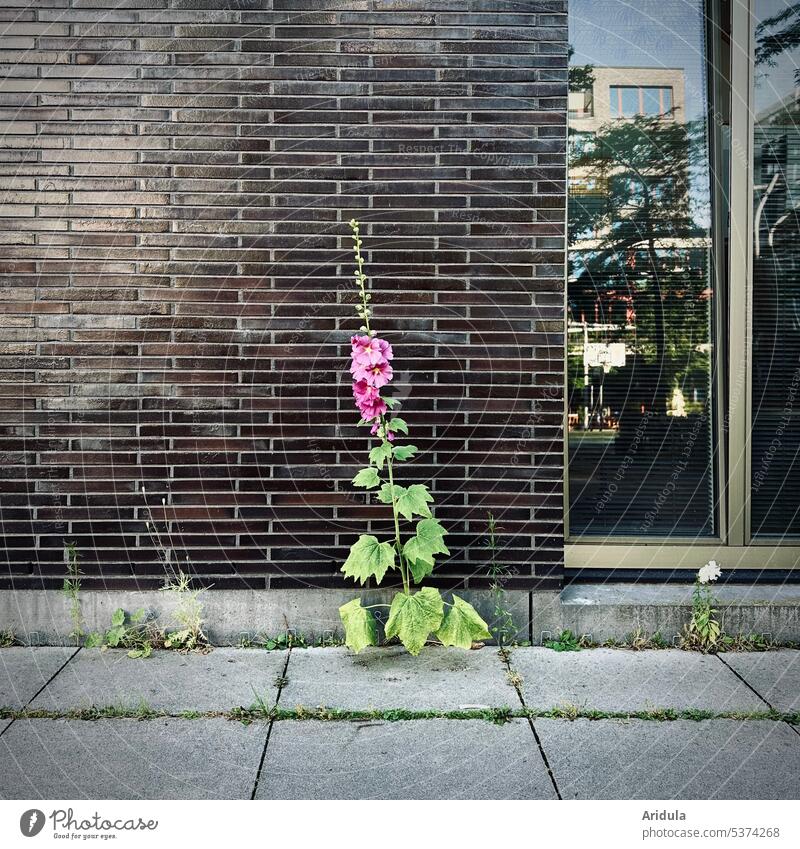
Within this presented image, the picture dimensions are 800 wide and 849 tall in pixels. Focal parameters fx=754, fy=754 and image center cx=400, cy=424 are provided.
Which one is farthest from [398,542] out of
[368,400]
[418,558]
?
[368,400]

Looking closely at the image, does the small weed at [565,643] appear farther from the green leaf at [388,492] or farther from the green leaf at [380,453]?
the green leaf at [380,453]

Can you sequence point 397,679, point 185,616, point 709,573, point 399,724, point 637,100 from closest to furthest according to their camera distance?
point 399,724 < point 397,679 < point 185,616 < point 709,573 < point 637,100

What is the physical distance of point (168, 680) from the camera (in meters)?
3.78

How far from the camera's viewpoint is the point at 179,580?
14.1 ft

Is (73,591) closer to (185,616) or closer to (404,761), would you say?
(185,616)

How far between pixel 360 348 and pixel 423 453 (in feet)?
2.55

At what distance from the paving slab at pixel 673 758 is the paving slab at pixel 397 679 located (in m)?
0.40

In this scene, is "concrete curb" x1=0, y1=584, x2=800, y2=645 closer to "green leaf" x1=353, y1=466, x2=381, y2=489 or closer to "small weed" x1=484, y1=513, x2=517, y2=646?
"small weed" x1=484, y1=513, x2=517, y2=646

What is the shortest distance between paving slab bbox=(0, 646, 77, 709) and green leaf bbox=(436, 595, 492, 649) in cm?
202

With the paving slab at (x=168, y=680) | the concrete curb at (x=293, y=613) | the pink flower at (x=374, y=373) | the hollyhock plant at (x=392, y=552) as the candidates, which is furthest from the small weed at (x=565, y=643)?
the pink flower at (x=374, y=373)

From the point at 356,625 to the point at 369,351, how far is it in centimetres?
141

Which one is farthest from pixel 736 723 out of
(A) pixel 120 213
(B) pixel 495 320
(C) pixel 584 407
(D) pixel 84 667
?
(A) pixel 120 213

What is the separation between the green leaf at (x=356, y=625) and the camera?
3879 mm

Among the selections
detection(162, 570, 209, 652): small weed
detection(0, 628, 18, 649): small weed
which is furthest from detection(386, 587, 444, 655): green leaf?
detection(0, 628, 18, 649): small weed
